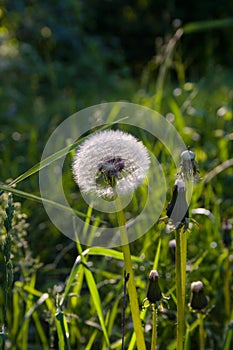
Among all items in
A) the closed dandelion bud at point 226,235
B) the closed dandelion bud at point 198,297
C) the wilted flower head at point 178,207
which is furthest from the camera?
the closed dandelion bud at point 226,235

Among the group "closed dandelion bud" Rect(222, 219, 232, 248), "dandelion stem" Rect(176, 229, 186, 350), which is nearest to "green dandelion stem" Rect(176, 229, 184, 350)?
"dandelion stem" Rect(176, 229, 186, 350)

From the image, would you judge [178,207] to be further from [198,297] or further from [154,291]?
[198,297]

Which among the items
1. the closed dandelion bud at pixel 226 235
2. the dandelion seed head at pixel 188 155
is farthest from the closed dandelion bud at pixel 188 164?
the closed dandelion bud at pixel 226 235

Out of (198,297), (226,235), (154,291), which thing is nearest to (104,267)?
(226,235)

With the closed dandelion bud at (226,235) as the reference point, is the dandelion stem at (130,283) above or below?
below

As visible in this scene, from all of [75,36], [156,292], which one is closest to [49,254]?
[156,292]

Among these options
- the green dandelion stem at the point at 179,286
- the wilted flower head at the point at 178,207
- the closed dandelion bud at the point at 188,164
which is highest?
the closed dandelion bud at the point at 188,164

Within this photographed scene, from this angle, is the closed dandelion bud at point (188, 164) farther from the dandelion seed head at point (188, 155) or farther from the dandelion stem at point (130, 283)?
the dandelion stem at point (130, 283)

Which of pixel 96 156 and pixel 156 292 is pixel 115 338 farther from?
pixel 96 156
